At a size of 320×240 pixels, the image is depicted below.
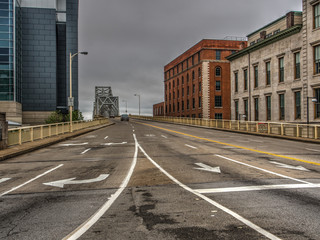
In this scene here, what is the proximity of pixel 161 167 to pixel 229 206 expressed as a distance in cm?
483

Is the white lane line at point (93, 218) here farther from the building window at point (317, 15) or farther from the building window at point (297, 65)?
the building window at point (297, 65)

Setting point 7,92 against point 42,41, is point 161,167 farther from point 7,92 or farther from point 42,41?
point 42,41

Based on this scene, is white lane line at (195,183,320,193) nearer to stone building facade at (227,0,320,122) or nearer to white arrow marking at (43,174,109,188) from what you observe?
white arrow marking at (43,174,109,188)

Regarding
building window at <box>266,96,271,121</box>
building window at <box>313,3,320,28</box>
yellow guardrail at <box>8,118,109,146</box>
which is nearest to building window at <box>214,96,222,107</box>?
building window at <box>266,96,271,121</box>

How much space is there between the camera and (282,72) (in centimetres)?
3672

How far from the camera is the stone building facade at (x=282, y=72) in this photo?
101 feet

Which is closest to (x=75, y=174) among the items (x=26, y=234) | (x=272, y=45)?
(x=26, y=234)

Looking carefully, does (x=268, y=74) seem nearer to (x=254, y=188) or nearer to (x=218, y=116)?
(x=218, y=116)

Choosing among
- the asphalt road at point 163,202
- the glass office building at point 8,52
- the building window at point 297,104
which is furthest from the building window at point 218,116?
the asphalt road at point 163,202

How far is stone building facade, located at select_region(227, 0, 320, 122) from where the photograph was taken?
30.9 m

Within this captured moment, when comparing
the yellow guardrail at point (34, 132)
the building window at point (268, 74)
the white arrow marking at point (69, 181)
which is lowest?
the white arrow marking at point (69, 181)

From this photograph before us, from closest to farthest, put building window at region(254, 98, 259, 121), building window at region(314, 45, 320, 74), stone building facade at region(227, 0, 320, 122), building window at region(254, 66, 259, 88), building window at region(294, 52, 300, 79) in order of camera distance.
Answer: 1. building window at region(314, 45, 320, 74)
2. stone building facade at region(227, 0, 320, 122)
3. building window at region(294, 52, 300, 79)
4. building window at region(254, 98, 259, 121)
5. building window at region(254, 66, 259, 88)

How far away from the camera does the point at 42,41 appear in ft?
200

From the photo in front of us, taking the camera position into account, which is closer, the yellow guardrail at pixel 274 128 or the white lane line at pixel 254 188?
the white lane line at pixel 254 188
